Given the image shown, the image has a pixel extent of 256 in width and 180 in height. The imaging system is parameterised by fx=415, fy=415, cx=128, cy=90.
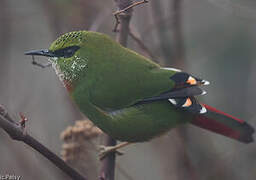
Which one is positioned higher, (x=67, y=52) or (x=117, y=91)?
(x=67, y=52)

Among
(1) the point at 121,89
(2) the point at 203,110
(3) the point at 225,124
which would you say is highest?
(1) the point at 121,89

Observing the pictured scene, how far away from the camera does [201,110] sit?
2.98 meters

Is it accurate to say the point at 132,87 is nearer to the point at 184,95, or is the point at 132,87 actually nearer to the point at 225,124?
the point at 184,95

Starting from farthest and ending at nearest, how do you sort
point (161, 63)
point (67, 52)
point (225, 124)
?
point (161, 63) → point (225, 124) → point (67, 52)

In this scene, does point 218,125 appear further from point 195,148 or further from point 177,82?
point 195,148

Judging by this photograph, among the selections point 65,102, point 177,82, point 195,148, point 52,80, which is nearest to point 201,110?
point 177,82

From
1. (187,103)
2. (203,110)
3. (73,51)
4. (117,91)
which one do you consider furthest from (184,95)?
(73,51)

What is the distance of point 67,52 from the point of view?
118 inches

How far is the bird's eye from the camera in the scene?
116 inches

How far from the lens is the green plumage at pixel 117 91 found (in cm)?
305

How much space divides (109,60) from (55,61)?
0.41 m

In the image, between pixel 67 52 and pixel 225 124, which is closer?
pixel 67 52

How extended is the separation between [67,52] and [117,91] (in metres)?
0.46

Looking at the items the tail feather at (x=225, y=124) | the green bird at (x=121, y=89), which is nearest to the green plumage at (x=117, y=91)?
the green bird at (x=121, y=89)
